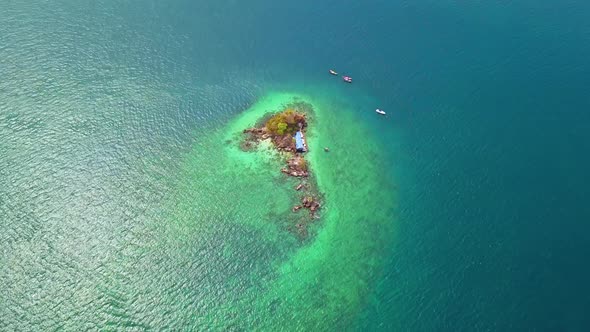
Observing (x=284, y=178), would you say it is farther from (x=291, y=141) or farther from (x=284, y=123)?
(x=284, y=123)

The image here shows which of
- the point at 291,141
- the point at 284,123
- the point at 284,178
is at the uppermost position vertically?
the point at 284,123

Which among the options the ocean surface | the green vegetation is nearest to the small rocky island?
the green vegetation

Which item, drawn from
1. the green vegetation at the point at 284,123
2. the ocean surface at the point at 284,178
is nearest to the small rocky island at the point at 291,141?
the green vegetation at the point at 284,123

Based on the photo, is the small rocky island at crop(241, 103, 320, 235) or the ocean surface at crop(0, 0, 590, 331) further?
the small rocky island at crop(241, 103, 320, 235)

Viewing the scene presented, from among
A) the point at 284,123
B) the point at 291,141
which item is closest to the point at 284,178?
the point at 291,141

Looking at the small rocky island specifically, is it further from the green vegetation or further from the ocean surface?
the ocean surface

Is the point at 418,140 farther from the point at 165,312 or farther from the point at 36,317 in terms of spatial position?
the point at 36,317

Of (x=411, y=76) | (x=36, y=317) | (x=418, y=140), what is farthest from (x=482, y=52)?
(x=36, y=317)
